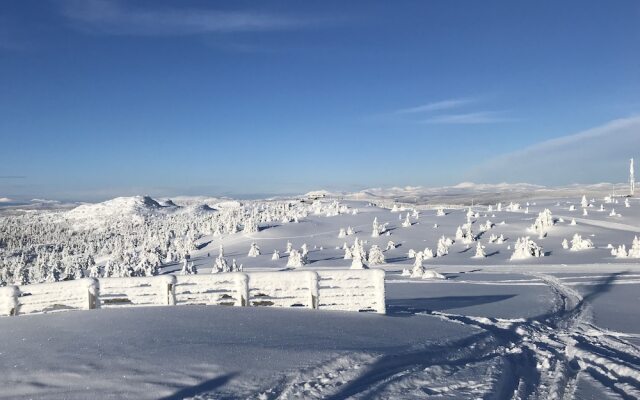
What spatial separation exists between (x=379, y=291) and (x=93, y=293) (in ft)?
29.0

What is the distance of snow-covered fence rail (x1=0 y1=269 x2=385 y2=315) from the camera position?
14.4 m

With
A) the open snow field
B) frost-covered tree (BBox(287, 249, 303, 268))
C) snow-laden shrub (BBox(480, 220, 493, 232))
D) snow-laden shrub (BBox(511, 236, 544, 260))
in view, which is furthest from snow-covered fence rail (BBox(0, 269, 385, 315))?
snow-laden shrub (BBox(480, 220, 493, 232))

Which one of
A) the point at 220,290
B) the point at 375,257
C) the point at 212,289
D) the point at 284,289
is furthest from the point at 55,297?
the point at 375,257

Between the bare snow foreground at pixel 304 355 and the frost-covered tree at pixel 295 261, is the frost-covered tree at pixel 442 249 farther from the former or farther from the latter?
the bare snow foreground at pixel 304 355

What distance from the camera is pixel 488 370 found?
29.5 feet

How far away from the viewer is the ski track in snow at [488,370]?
7.64 meters

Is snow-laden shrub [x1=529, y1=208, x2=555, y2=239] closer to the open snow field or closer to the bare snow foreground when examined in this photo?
the open snow field

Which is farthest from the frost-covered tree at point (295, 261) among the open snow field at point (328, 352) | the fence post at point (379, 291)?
the fence post at point (379, 291)

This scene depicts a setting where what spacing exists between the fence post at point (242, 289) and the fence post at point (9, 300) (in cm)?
689

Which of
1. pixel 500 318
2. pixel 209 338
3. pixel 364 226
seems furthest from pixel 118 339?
pixel 364 226

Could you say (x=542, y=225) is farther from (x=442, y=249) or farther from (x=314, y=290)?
(x=314, y=290)

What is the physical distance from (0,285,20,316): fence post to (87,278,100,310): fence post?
2.27 meters

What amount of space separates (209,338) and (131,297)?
19.4 ft

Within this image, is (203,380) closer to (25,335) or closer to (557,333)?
(25,335)
